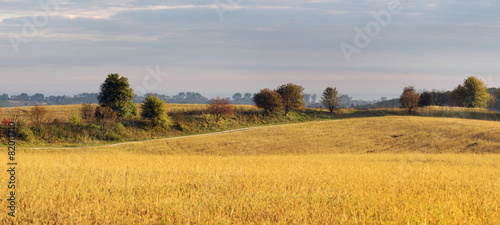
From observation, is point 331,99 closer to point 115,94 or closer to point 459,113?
point 459,113

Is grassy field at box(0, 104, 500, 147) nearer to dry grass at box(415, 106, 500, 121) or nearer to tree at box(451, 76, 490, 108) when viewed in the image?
dry grass at box(415, 106, 500, 121)

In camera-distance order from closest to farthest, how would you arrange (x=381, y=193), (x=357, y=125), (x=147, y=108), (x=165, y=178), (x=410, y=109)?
1. (x=381, y=193)
2. (x=165, y=178)
3. (x=147, y=108)
4. (x=357, y=125)
5. (x=410, y=109)

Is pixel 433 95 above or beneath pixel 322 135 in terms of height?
above

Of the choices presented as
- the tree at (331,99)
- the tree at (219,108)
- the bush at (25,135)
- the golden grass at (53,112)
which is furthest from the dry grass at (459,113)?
the bush at (25,135)

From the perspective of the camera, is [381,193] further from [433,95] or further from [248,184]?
[433,95]

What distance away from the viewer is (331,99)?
90125 millimetres

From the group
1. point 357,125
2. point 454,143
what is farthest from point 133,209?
point 357,125

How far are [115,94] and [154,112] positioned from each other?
7.01m

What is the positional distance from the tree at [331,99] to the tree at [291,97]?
10486 millimetres

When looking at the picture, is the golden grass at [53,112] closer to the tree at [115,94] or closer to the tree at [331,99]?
the tree at [115,94]

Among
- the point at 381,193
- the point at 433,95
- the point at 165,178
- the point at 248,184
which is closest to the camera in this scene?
the point at 381,193

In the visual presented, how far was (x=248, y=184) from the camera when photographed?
28.6ft

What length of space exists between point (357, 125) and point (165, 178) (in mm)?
54498

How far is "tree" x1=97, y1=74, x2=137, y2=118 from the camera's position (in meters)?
56.1
